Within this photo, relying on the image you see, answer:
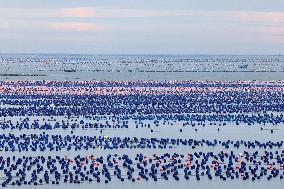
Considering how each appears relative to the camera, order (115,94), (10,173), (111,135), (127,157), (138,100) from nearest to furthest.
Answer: (10,173), (127,157), (111,135), (138,100), (115,94)

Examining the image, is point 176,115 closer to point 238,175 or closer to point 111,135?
point 111,135

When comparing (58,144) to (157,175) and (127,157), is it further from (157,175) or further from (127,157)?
(157,175)

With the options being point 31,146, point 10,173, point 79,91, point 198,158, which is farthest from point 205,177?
point 79,91

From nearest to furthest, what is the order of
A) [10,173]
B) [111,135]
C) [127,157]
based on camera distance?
[10,173], [127,157], [111,135]

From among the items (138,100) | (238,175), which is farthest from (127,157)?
(138,100)

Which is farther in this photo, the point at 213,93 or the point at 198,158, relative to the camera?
the point at 213,93

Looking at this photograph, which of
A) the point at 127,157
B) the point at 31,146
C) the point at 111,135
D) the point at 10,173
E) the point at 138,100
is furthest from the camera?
the point at 138,100
